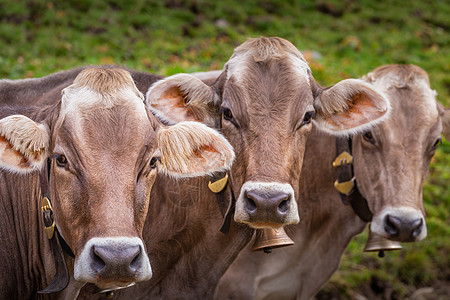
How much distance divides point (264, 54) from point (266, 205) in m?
A: 1.34

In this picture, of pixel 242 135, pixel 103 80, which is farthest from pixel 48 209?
pixel 242 135

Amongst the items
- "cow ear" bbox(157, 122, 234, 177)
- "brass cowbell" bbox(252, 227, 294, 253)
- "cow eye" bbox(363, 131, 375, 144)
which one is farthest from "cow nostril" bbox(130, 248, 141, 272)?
"cow eye" bbox(363, 131, 375, 144)

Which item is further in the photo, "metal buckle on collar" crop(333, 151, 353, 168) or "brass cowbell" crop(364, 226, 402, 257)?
"brass cowbell" crop(364, 226, 402, 257)

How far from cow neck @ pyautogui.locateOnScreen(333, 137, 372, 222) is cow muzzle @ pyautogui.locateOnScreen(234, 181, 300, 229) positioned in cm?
146

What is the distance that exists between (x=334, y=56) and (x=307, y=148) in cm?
684

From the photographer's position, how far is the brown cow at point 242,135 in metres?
4.47

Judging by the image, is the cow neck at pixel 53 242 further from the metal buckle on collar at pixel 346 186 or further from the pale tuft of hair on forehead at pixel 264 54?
the metal buckle on collar at pixel 346 186

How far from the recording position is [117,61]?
10320mm

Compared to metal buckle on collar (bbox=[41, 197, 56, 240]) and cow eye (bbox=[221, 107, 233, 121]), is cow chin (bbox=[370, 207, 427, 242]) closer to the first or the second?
cow eye (bbox=[221, 107, 233, 121])

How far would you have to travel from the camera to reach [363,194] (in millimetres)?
5645

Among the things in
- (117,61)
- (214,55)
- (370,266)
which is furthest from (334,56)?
(370,266)

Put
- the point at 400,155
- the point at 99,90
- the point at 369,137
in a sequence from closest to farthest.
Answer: the point at 99,90
the point at 400,155
the point at 369,137

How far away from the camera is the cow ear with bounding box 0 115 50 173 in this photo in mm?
3828

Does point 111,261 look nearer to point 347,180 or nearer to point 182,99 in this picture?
point 182,99
